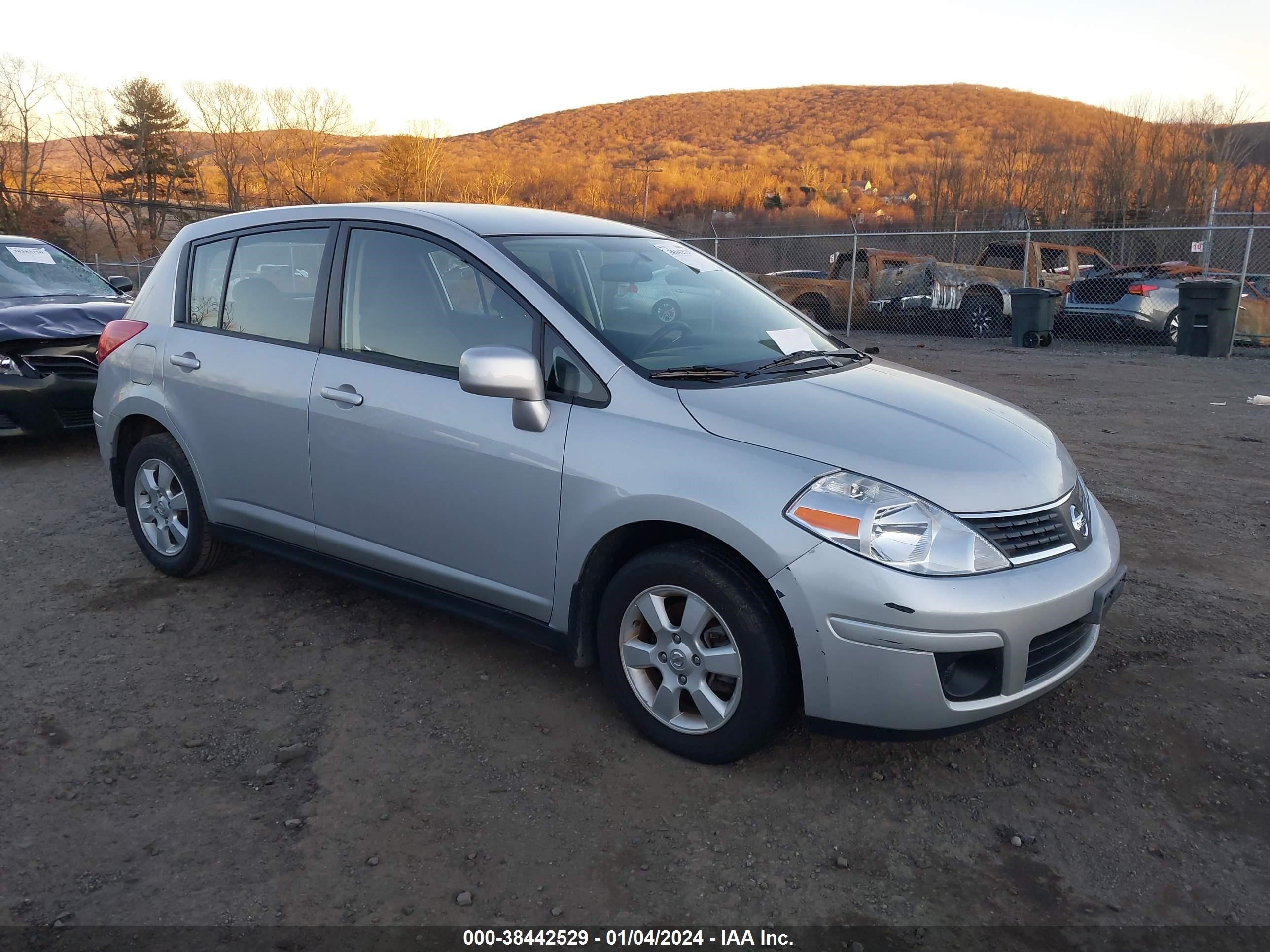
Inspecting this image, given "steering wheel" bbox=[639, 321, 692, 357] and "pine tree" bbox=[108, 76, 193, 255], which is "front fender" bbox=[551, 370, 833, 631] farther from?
"pine tree" bbox=[108, 76, 193, 255]

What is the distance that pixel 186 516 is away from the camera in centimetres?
460

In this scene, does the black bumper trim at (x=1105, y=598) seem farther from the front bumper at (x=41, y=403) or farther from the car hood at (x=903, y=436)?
the front bumper at (x=41, y=403)

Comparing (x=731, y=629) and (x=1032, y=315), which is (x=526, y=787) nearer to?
(x=731, y=629)

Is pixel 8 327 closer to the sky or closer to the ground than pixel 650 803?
closer to the sky

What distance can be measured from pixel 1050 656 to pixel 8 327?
7.54m

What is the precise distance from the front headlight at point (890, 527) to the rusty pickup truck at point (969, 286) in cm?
1557

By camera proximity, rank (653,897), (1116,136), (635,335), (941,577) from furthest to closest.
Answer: (1116,136)
(635,335)
(941,577)
(653,897)

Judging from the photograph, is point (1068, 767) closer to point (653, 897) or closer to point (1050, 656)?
point (1050, 656)

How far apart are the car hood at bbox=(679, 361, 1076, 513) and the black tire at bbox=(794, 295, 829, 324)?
15.1m

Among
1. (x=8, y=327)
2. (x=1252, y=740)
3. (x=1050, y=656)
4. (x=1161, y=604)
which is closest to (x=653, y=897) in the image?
(x=1050, y=656)

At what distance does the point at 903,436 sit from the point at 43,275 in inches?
331

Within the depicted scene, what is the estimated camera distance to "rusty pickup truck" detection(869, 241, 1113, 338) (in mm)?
17391

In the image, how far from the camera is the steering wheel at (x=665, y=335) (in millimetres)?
3330

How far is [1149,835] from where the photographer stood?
2725mm
